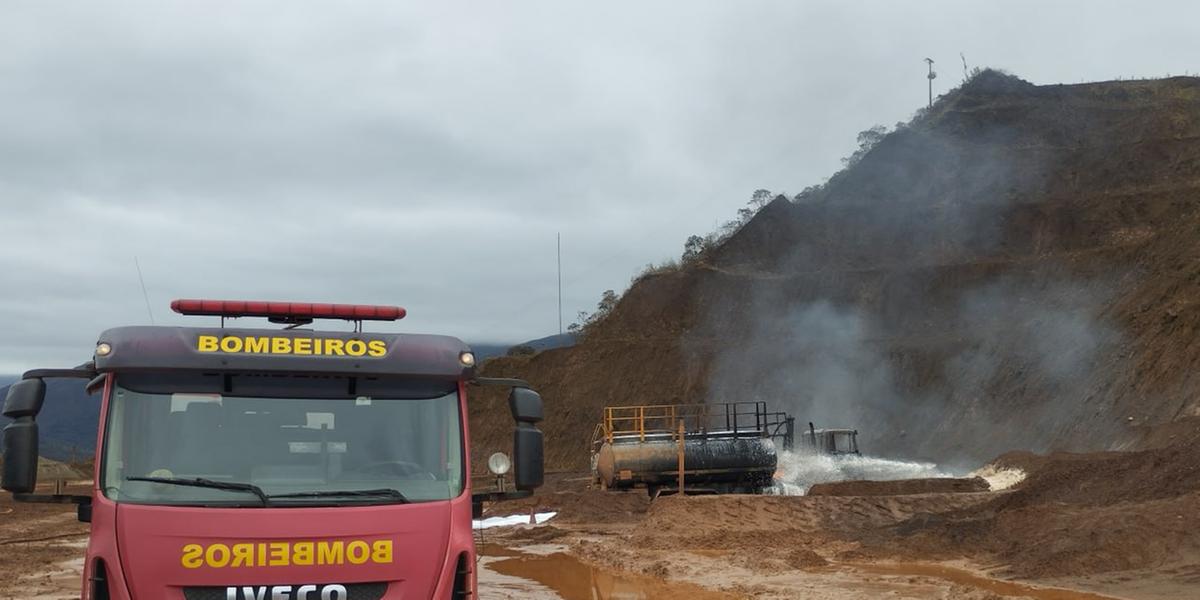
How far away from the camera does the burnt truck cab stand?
5.97 m

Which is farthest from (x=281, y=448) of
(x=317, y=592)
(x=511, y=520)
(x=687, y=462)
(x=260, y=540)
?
(x=511, y=520)

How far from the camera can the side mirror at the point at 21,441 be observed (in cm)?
607

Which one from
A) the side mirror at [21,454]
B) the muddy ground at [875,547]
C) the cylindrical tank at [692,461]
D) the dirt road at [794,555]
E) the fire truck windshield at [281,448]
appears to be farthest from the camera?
the cylindrical tank at [692,461]

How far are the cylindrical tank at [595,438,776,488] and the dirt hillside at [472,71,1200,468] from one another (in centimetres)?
1164

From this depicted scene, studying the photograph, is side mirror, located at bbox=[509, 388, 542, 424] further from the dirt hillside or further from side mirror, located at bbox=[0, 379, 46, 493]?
the dirt hillside

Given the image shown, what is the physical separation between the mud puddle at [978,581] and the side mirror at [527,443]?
908cm

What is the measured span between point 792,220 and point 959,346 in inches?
690

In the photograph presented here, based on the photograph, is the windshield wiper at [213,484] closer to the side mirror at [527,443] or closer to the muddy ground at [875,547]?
Result: the side mirror at [527,443]

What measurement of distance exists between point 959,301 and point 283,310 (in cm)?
4643

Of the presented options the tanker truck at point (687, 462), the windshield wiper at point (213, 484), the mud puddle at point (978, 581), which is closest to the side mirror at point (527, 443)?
the windshield wiper at point (213, 484)

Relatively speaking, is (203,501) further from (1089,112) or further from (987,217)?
(1089,112)

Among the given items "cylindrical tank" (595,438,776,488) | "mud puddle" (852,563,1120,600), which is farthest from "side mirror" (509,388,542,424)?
"cylindrical tank" (595,438,776,488)

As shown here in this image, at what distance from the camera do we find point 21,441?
606cm

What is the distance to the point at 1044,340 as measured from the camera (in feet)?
140
